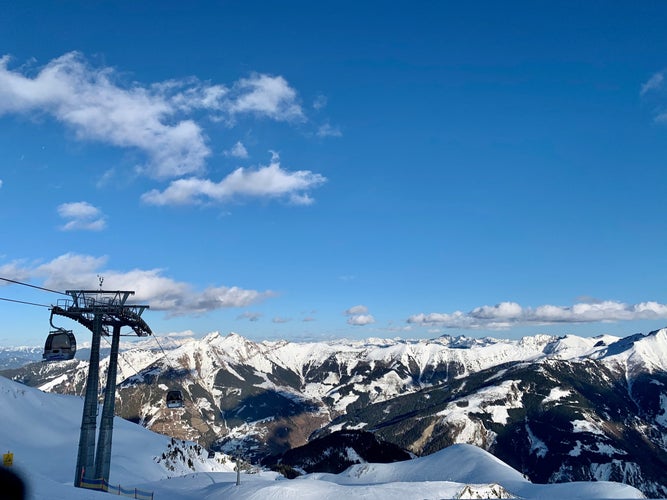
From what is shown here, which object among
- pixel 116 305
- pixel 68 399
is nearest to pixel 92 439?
pixel 116 305

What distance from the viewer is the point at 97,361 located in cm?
5903

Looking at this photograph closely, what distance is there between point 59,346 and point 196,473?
5912cm

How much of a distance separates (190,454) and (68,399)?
54.7m

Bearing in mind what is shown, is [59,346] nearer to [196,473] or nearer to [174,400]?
[174,400]

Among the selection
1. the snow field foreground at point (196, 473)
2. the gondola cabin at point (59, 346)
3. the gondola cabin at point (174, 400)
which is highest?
the gondola cabin at point (59, 346)

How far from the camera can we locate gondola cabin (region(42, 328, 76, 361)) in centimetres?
5288

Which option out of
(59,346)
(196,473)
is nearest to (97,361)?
(59,346)

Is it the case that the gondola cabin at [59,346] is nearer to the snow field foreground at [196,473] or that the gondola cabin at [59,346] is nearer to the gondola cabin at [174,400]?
the snow field foreground at [196,473]

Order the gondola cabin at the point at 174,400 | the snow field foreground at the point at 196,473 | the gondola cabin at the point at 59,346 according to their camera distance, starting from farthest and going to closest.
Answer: the snow field foreground at the point at 196,473
the gondola cabin at the point at 174,400
the gondola cabin at the point at 59,346

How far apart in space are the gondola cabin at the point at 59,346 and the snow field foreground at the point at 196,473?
10.9 metres

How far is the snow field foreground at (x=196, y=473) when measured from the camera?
7362 cm

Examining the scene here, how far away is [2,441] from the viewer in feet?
366

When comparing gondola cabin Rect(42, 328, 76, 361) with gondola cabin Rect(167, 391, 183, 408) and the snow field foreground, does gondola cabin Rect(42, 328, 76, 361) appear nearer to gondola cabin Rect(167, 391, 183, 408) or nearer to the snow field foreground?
the snow field foreground

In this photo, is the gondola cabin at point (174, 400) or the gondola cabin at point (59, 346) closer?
the gondola cabin at point (59, 346)
